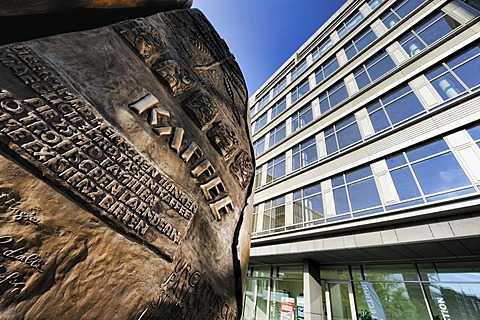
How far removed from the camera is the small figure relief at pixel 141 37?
171 cm

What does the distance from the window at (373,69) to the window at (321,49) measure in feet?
15.3

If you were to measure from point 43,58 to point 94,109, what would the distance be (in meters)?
0.37

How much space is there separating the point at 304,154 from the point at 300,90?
6.31m

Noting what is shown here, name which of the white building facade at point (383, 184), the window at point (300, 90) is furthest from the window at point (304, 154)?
the window at point (300, 90)

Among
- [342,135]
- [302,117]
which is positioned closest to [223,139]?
[342,135]

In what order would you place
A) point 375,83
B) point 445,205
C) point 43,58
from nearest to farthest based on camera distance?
point 43,58 < point 445,205 < point 375,83

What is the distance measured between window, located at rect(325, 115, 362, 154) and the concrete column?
569 cm

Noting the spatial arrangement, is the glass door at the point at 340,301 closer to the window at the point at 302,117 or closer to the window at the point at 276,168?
the window at the point at 276,168

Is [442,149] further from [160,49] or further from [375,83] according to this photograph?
[160,49]

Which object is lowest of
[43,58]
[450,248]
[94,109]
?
[94,109]

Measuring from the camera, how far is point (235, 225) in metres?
2.05

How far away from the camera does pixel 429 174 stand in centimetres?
729

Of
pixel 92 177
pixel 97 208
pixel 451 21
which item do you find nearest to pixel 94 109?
pixel 92 177

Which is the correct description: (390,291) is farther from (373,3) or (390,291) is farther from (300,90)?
(373,3)
